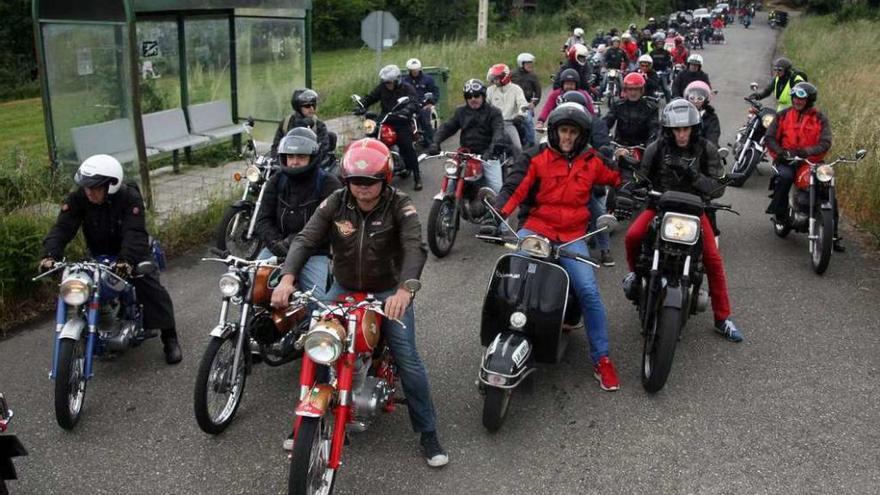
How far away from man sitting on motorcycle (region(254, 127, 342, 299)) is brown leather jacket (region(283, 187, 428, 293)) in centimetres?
132

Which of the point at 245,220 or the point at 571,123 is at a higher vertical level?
the point at 571,123

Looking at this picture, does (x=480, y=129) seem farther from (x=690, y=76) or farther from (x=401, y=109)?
(x=690, y=76)

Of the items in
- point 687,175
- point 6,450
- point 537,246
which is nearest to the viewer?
point 6,450

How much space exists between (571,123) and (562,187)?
1.48ft

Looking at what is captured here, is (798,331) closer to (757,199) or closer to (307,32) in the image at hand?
(757,199)

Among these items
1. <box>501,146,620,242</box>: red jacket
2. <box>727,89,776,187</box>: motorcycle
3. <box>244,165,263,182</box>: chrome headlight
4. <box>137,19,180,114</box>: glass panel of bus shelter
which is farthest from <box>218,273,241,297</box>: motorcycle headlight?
<box>727,89,776,187</box>: motorcycle

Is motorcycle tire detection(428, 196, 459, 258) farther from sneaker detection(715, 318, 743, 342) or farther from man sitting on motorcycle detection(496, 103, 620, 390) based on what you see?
sneaker detection(715, 318, 743, 342)

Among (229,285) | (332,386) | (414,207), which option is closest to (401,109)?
(414,207)

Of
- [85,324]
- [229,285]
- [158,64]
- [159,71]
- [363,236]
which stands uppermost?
[158,64]

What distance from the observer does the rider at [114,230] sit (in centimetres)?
518

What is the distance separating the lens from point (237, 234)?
784 cm

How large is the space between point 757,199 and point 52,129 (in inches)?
365

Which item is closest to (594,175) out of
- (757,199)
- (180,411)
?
(180,411)

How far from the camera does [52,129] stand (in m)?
9.48
